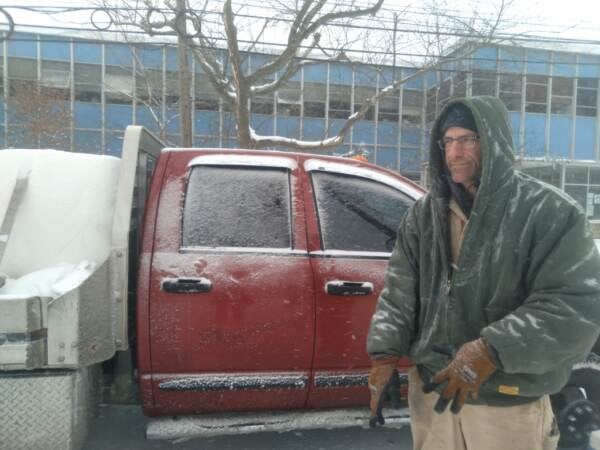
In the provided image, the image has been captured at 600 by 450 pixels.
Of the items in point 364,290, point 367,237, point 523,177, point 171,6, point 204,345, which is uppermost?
point 171,6

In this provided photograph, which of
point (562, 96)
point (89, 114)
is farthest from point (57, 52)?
point (562, 96)

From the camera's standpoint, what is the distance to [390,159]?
25.4 m

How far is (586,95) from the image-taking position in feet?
84.6

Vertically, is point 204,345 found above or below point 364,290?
below

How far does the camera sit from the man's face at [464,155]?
1.97 meters

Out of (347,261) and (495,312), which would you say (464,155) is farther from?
(347,261)

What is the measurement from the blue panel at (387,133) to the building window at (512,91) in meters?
4.93

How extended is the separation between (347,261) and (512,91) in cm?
2418

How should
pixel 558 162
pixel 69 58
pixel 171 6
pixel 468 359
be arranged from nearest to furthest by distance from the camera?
pixel 468 359 → pixel 171 6 → pixel 69 58 → pixel 558 162

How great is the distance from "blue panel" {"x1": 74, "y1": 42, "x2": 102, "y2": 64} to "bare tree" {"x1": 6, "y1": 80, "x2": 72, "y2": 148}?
4.58m

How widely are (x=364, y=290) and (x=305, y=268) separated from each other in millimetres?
369

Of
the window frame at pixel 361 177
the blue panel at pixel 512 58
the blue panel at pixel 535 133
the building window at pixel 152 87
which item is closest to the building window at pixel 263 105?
the building window at pixel 152 87

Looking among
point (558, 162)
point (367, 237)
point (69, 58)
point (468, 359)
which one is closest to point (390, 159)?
point (558, 162)

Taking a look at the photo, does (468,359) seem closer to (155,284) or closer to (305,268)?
(305,268)
